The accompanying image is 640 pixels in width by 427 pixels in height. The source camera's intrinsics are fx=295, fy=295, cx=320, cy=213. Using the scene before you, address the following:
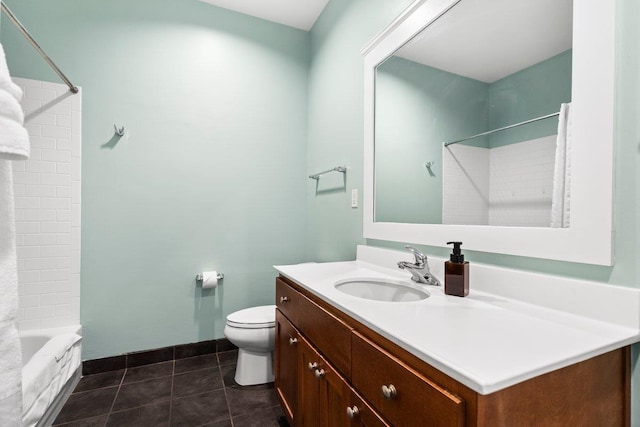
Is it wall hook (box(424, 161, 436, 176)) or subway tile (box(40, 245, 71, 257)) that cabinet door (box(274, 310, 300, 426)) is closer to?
wall hook (box(424, 161, 436, 176))

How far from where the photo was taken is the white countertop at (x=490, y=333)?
52 centimetres

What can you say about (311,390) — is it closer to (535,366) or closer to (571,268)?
(535,366)

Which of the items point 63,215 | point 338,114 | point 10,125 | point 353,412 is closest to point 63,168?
point 63,215

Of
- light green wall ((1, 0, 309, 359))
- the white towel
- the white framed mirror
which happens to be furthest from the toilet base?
the white towel

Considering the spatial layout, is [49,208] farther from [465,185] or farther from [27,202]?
[465,185]

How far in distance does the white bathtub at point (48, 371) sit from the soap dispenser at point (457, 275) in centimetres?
171

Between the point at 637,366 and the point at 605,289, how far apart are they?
0.56ft

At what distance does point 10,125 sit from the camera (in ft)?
2.66

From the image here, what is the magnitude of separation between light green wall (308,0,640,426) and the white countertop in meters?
0.09

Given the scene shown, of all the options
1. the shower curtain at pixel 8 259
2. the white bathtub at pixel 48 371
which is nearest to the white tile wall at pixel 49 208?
the white bathtub at pixel 48 371

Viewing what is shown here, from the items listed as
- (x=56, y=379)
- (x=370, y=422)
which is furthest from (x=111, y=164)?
(x=370, y=422)

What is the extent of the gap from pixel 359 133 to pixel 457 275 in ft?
3.51

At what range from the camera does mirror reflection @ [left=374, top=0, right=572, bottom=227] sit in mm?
870

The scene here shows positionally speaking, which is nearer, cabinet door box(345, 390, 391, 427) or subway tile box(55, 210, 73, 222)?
cabinet door box(345, 390, 391, 427)
